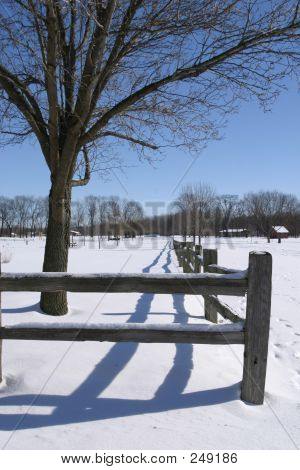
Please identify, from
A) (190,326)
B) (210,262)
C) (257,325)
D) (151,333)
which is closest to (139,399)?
(151,333)

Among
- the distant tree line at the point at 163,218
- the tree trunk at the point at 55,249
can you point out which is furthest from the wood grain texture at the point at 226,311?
the distant tree line at the point at 163,218

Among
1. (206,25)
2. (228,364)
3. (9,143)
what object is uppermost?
(206,25)

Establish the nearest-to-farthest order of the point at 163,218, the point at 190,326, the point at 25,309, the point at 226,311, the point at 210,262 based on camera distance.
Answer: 1. the point at 190,326
2. the point at 226,311
3. the point at 25,309
4. the point at 210,262
5. the point at 163,218

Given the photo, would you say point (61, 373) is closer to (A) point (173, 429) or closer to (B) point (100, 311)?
(A) point (173, 429)

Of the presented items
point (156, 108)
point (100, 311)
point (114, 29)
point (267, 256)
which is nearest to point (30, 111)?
point (114, 29)

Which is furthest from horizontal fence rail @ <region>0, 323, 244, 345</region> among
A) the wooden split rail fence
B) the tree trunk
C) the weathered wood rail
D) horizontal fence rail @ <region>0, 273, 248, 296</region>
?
the tree trunk

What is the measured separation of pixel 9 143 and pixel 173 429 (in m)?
6.88

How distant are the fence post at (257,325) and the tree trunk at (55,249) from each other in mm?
3439

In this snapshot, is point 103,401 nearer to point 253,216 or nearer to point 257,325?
point 257,325

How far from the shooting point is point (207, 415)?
3.15m

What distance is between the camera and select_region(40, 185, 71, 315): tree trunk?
237 inches

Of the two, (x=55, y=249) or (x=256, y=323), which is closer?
(x=256, y=323)

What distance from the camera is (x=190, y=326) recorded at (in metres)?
3.44

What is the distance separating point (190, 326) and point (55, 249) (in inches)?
131
